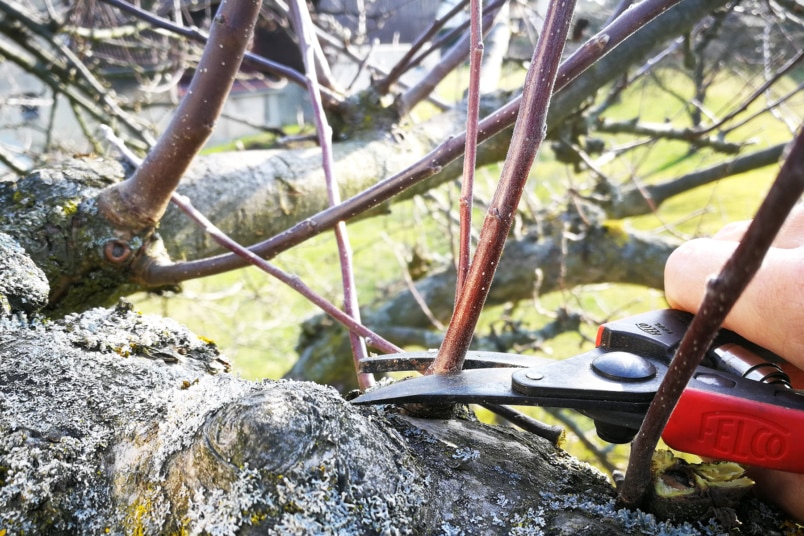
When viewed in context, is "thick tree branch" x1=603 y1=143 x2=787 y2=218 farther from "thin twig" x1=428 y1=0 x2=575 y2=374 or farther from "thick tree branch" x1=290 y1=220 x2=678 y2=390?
"thin twig" x1=428 y1=0 x2=575 y2=374

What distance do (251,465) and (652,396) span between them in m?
0.44

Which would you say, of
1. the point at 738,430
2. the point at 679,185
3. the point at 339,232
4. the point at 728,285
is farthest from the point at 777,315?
the point at 679,185

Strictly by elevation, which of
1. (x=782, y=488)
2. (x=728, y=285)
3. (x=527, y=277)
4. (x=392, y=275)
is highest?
(x=728, y=285)

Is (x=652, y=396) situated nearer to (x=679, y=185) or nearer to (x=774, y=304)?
(x=774, y=304)

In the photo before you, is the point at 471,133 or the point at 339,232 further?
the point at 339,232

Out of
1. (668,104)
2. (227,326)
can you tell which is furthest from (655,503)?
(668,104)

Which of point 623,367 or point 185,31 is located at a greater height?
point 185,31

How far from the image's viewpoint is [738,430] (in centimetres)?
65

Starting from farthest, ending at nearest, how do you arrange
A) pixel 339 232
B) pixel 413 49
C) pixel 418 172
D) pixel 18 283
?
pixel 413 49
pixel 339 232
pixel 418 172
pixel 18 283

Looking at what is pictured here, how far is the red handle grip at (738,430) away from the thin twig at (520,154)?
0.86 feet

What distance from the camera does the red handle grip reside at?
63cm

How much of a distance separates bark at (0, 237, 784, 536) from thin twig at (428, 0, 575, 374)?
0.16 metres

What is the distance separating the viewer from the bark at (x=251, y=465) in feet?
1.68

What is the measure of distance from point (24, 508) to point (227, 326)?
5097 millimetres
